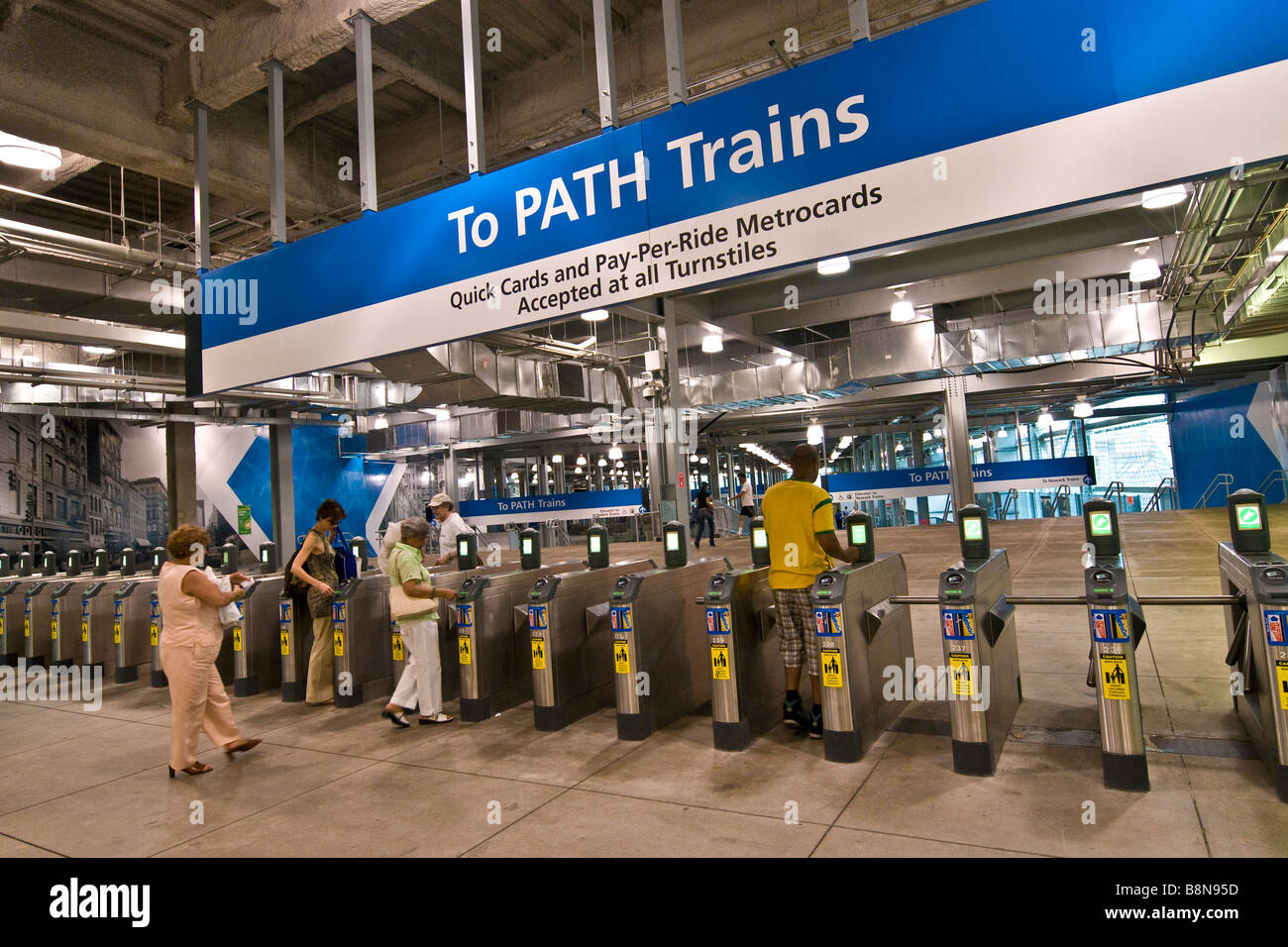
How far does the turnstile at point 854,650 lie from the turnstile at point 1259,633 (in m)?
1.77

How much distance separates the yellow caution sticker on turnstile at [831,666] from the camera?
4078 millimetres

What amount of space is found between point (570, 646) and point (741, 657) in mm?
1340

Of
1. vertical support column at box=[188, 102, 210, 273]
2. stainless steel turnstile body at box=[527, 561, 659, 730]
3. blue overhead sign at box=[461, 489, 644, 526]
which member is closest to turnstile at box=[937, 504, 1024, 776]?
stainless steel turnstile body at box=[527, 561, 659, 730]

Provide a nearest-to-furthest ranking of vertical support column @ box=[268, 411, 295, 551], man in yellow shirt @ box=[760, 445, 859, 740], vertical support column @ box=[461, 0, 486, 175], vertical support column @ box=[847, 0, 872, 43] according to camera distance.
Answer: vertical support column @ box=[847, 0, 872, 43], man in yellow shirt @ box=[760, 445, 859, 740], vertical support column @ box=[461, 0, 486, 175], vertical support column @ box=[268, 411, 295, 551]

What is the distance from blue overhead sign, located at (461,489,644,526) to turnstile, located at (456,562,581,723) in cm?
1068

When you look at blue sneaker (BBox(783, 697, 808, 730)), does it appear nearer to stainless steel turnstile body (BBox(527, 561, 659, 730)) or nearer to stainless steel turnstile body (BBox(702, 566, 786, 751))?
stainless steel turnstile body (BBox(702, 566, 786, 751))

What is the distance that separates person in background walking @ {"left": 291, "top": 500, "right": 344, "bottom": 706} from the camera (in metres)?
5.95

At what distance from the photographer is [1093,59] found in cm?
301

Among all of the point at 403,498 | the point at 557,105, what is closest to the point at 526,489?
the point at 403,498

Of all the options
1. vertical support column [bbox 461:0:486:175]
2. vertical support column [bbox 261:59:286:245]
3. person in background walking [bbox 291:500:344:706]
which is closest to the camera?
vertical support column [bbox 461:0:486:175]

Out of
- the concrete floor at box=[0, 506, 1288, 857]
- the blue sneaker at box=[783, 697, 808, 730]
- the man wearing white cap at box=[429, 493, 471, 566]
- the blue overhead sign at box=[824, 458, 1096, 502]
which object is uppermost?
the blue overhead sign at box=[824, 458, 1096, 502]
